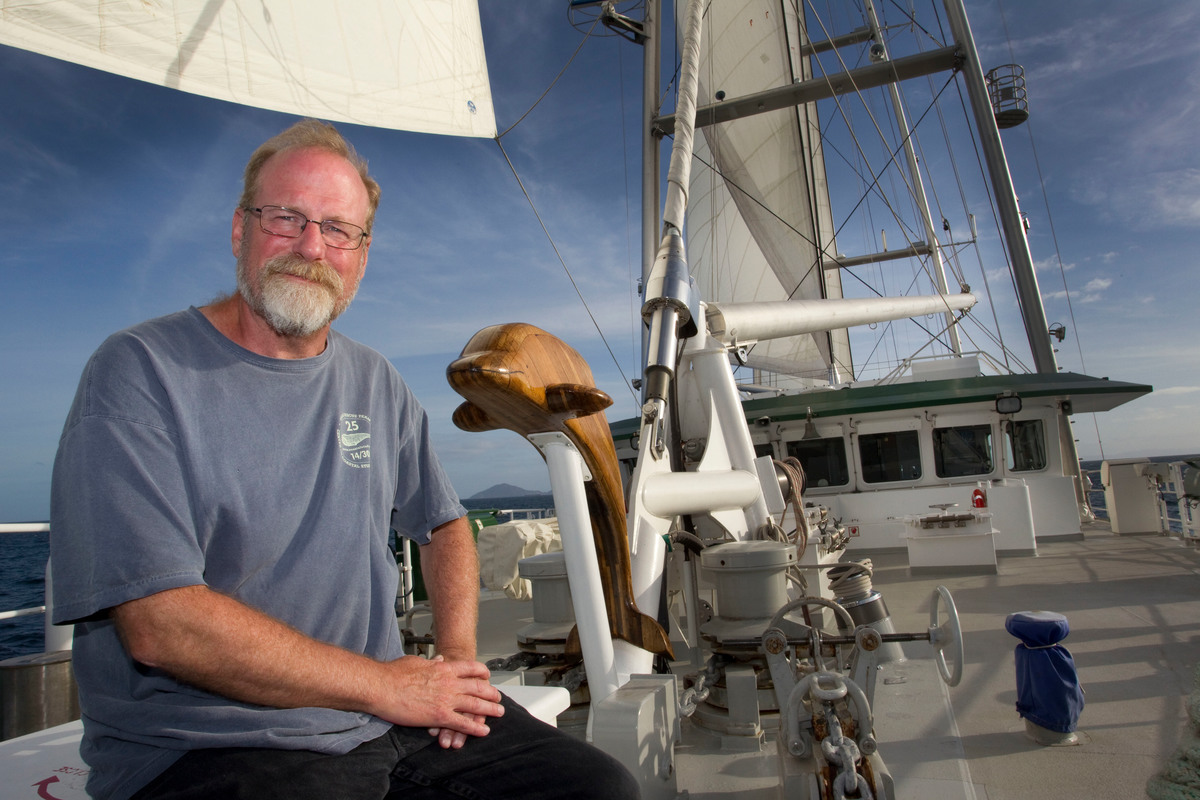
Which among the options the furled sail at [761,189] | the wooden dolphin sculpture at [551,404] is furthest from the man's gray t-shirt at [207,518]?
the furled sail at [761,189]

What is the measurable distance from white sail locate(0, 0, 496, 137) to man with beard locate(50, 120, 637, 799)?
4030 millimetres

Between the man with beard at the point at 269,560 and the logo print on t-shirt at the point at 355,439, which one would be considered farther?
the logo print on t-shirt at the point at 355,439

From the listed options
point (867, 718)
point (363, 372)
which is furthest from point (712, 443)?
point (363, 372)

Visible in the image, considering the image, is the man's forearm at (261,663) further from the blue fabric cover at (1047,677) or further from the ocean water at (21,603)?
the ocean water at (21,603)

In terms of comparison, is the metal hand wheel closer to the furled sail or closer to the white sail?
the white sail

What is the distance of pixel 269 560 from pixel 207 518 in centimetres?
13

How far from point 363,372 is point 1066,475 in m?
10.9

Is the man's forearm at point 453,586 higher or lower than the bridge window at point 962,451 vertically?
lower

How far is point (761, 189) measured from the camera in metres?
17.5

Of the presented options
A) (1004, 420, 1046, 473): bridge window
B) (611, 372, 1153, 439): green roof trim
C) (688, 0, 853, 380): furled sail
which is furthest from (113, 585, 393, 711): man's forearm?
(688, 0, 853, 380): furled sail

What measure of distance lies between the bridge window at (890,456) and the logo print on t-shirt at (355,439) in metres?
9.75

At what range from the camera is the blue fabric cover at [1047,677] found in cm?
284

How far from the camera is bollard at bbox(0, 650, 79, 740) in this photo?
266 cm

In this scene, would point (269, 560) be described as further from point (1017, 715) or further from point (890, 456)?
point (890, 456)
